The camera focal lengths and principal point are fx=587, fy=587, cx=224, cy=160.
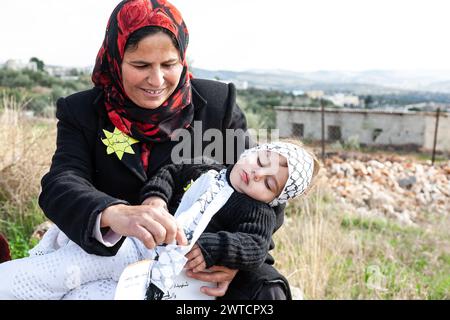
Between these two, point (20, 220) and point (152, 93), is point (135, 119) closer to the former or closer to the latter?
point (152, 93)

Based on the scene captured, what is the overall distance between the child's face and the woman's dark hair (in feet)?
1.83

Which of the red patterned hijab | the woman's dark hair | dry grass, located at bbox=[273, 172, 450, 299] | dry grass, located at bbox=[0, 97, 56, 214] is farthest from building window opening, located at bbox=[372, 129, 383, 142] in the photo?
the woman's dark hair

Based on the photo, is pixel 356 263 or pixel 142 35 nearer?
pixel 142 35

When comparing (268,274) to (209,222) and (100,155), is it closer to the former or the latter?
(209,222)

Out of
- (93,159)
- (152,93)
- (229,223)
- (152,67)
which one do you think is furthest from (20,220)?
(229,223)

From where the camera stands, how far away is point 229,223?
2.21 meters

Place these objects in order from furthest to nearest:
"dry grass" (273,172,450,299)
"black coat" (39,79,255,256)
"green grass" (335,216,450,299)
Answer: "green grass" (335,216,450,299)
"dry grass" (273,172,450,299)
"black coat" (39,79,255,256)

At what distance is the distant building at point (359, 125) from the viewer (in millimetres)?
19234

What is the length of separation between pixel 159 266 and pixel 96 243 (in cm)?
24

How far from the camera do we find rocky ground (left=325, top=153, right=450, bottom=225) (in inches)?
361

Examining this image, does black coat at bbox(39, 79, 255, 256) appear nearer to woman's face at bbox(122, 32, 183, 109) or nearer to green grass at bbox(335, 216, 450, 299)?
woman's face at bbox(122, 32, 183, 109)

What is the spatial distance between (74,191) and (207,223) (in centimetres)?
49

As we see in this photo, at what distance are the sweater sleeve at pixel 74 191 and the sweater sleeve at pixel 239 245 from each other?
332 millimetres

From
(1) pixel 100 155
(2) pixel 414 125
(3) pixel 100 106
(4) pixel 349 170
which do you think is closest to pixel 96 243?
(1) pixel 100 155
